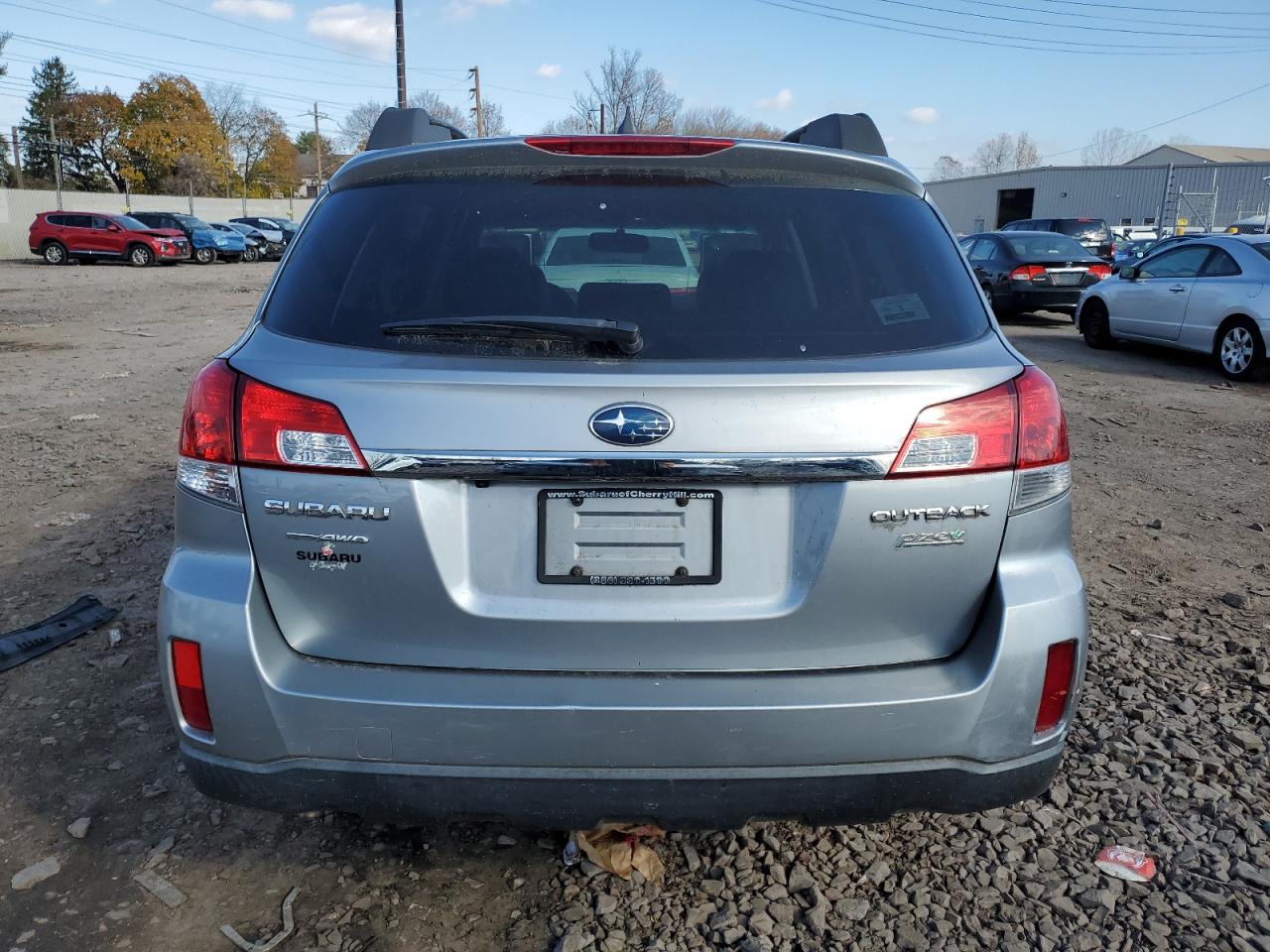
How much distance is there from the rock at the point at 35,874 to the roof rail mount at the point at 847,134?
9.05 feet

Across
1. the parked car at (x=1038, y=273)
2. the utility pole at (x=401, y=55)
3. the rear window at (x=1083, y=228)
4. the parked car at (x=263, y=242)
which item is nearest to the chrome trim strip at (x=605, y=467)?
the parked car at (x=1038, y=273)

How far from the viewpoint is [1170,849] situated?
2.75 metres

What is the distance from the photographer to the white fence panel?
4219cm

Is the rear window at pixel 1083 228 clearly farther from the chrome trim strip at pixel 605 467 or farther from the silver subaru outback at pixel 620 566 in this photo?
the chrome trim strip at pixel 605 467

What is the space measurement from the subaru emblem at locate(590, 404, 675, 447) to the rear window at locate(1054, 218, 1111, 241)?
27.1 metres

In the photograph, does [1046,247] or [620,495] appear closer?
[620,495]

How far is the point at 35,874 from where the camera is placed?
2652 millimetres

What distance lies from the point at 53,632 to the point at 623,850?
2702 mm

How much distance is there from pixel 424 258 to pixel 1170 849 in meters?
2.46

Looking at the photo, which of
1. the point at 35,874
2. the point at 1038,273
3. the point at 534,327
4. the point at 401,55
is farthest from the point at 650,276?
the point at 401,55

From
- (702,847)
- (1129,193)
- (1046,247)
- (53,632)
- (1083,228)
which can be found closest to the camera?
(702,847)

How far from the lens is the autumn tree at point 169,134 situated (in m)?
69.7

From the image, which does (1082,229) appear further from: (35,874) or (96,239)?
(96,239)

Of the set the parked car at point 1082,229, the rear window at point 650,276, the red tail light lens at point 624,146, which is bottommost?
the rear window at point 650,276
